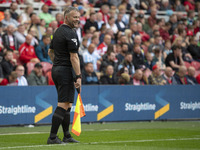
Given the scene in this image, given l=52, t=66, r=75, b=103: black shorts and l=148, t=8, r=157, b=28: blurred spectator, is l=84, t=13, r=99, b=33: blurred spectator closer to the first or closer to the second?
l=148, t=8, r=157, b=28: blurred spectator

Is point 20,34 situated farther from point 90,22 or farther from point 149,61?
point 149,61

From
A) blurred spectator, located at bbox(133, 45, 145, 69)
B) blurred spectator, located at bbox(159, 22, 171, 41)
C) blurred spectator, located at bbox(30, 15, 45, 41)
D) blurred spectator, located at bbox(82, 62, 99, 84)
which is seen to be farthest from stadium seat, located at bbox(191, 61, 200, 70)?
blurred spectator, located at bbox(30, 15, 45, 41)

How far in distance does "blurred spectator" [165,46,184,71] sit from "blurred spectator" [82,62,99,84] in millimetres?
4552

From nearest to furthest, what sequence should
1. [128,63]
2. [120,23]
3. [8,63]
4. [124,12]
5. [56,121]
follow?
[56,121], [8,63], [128,63], [120,23], [124,12]

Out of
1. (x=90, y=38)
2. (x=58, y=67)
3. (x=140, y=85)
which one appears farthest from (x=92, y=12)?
Result: (x=58, y=67)

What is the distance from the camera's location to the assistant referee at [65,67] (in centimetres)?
905

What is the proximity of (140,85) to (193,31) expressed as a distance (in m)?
→ 8.65

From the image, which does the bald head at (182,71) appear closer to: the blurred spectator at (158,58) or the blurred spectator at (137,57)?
the blurred spectator at (158,58)

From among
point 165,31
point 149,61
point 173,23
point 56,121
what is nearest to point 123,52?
point 149,61

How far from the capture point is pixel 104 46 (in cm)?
1891

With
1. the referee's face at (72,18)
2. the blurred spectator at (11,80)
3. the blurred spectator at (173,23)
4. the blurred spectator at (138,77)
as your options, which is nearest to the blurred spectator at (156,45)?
the blurred spectator at (173,23)

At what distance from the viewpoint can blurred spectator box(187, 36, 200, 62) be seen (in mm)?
21906

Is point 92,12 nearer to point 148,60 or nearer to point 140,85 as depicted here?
point 148,60

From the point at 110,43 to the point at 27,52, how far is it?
12.1ft
